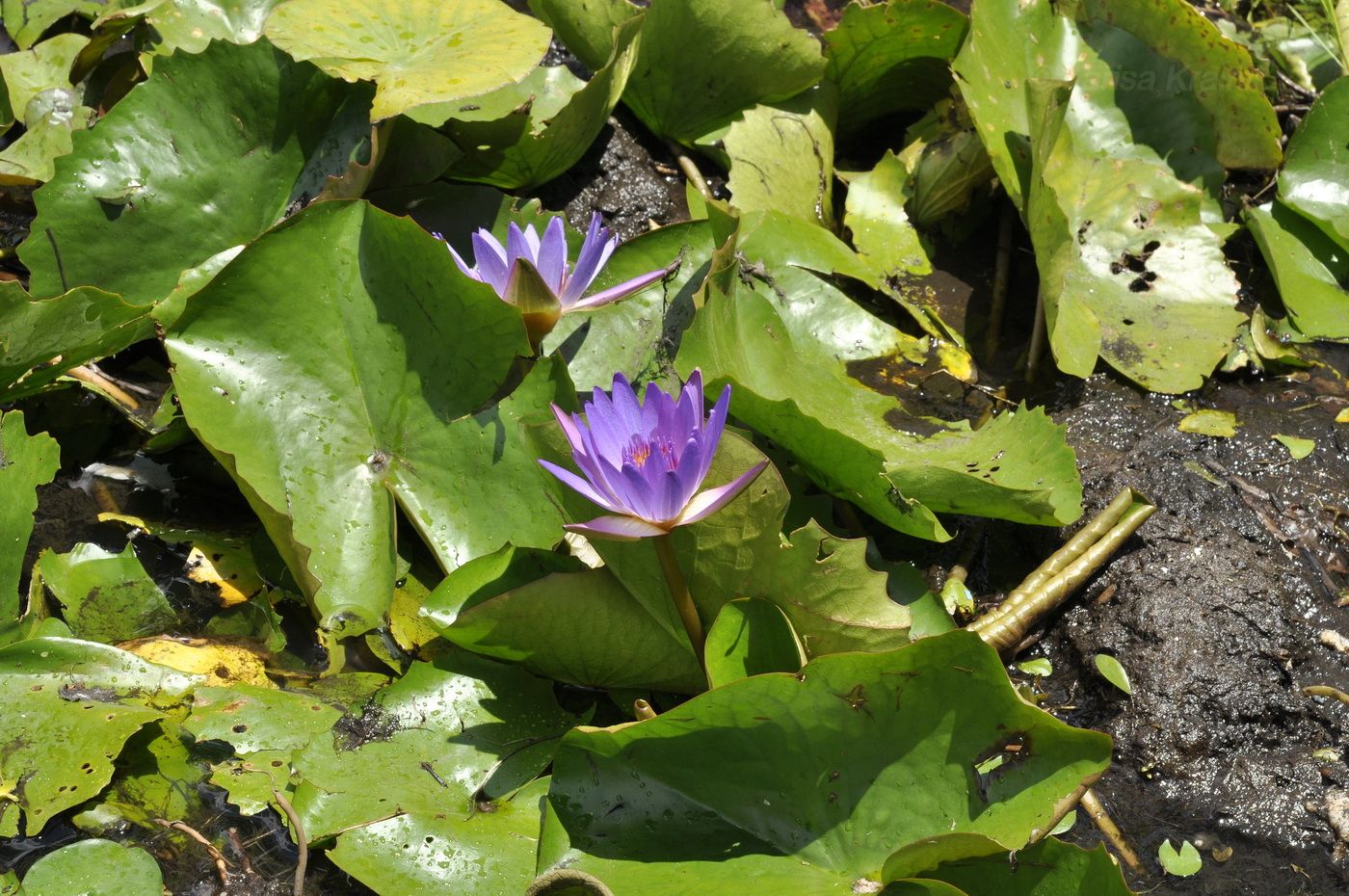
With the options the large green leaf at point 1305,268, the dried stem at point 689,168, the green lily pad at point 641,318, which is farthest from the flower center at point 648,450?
the large green leaf at point 1305,268

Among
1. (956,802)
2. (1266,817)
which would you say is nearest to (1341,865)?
(1266,817)

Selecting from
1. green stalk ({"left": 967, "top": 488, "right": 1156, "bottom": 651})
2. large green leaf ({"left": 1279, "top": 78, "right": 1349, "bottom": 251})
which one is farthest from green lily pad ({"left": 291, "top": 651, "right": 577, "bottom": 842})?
large green leaf ({"left": 1279, "top": 78, "right": 1349, "bottom": 251})

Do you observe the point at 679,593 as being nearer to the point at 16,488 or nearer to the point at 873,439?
the point at 873,439

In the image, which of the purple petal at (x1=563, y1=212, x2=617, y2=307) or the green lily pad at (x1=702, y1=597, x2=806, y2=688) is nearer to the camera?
the green lily pad at (x1=702, y1=597, x2=806, y2=688)

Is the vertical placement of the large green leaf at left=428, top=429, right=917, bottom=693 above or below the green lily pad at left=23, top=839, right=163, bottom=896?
above

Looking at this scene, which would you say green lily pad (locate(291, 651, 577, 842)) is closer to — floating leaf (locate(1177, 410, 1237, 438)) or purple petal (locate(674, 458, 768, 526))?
purple petal (locate(674, 458, 768, 526))

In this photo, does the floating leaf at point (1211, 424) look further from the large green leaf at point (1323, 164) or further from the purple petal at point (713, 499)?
the purple petal at point (713, 499)

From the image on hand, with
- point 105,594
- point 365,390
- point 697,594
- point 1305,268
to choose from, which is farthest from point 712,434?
point 1305,268
